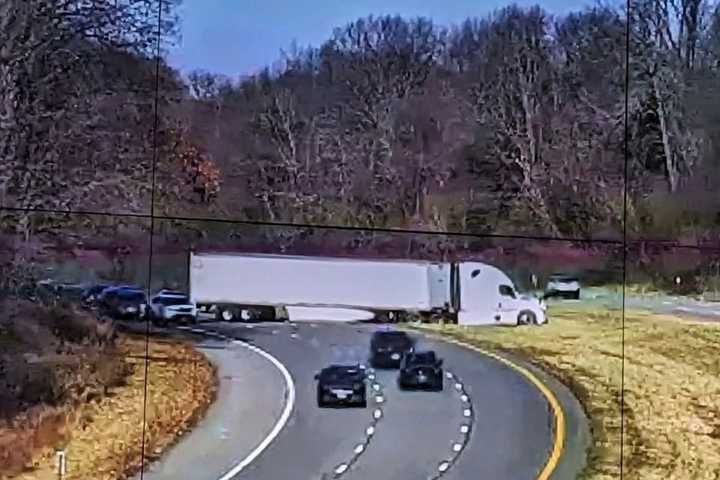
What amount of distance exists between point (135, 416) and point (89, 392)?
Result: 155 millimetres

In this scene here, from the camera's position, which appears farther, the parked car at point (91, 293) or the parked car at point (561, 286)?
the parked car at point (561, 286)

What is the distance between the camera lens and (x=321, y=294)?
3.65 m

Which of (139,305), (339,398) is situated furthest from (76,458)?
(339,398)

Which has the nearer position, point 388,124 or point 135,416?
point 135,416

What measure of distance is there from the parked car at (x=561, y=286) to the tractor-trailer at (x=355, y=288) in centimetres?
5

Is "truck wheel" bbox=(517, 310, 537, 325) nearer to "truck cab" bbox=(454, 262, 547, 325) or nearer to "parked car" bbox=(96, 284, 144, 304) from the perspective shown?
"truck cab" bbox=(454, 262, 547, 325)

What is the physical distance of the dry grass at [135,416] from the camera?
139 inches

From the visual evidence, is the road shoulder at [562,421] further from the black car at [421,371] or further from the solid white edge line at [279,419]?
the solid white edge line at [279,419]

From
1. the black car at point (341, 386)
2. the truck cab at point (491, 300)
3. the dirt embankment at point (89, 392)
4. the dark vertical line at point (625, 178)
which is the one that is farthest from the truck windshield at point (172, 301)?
the dark vertical line at point (625, 178)

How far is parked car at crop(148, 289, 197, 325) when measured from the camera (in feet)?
11.9

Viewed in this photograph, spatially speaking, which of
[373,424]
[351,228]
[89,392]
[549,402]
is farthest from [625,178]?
[89,392]

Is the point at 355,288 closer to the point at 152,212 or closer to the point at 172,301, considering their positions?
the point at 172,301

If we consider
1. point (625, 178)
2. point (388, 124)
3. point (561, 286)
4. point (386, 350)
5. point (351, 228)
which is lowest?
point (386, 350)

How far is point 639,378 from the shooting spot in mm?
3715
